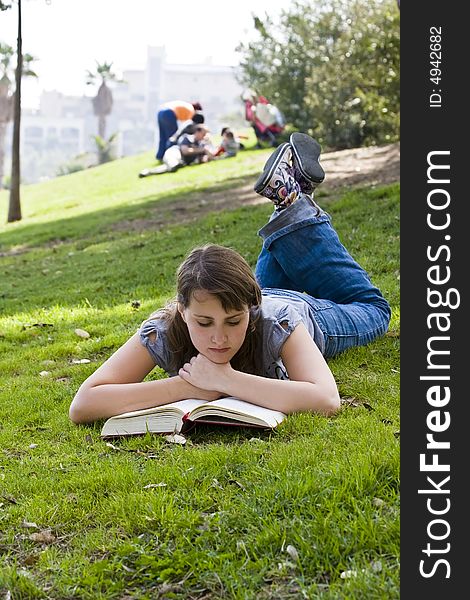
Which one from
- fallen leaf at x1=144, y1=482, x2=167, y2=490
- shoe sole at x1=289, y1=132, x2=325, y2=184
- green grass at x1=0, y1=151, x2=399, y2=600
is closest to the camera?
green grass at x1=0, y1=151, x2=399, y2=600

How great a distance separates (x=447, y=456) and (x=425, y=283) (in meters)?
0.60

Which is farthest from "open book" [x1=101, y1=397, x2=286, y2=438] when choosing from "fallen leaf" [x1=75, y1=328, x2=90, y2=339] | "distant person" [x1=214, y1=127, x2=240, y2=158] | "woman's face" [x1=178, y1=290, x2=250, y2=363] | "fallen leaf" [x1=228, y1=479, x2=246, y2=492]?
"distant person" [x1=214, y1=127, x2=240, y2=158]

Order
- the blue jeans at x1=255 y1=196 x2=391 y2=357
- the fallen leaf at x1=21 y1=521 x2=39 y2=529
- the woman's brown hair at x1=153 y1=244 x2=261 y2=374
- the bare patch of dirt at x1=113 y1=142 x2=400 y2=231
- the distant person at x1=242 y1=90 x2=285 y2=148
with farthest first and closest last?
the distant person at x1=242 y1=90 x2=285 y2=148
the bare patch of dirt at x1=113 y1=142 x2=400 y2=231
the blue jeans at x1=255 y1=196 x2=391 y2=357
the woman's brown hair at x1=153 y1=244 x2=261 y2=374
the fallen leaf at x1=21 y1=521 x2=39 y2=529

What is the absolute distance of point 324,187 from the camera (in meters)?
13.2

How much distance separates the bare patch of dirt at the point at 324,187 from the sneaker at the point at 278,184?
7.35m

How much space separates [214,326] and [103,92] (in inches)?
2877

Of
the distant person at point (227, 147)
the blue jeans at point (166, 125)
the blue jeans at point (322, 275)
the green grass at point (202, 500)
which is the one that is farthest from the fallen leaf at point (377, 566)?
the blue jeans at point (166, 125)

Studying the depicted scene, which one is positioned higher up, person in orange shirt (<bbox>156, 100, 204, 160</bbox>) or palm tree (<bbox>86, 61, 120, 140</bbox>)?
palm tree (<bbox>86, 61, 120, 140</bbox>)

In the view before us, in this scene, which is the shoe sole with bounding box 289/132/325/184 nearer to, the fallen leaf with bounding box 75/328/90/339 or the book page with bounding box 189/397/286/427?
the book page with bounding box 189/397/286/427

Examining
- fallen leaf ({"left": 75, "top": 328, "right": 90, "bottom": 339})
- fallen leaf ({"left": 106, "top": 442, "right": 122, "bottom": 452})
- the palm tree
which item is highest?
the palm tree

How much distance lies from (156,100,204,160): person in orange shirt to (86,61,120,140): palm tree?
38219mm

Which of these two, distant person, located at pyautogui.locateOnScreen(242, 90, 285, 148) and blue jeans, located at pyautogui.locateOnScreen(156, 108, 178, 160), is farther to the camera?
blue jeans, located at pyautogui.locateOnScreen(156, 108, 178, 160)

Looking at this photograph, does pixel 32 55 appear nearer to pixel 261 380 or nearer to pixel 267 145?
pixel 267 145

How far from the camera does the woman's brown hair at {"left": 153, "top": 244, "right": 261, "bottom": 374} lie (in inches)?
148
